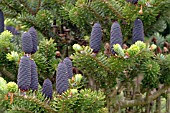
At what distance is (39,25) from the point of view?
5.11 ft

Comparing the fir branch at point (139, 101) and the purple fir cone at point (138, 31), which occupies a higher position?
the purple fir cone at point (138, 31)

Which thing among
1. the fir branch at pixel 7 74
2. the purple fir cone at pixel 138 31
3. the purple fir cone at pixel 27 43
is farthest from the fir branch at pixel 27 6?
the purple fir cone at pixel 138 31

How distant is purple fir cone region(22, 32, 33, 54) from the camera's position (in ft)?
3.96

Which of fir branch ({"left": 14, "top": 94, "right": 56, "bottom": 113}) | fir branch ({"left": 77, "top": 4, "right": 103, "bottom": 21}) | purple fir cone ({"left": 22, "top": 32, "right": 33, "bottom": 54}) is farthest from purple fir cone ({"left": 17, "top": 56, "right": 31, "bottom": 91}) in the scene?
fir branch ({"left": 77, "top": 4, "right": 103, "bottom": 21})

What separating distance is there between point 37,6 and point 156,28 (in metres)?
0.54

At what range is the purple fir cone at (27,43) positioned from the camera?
121cm

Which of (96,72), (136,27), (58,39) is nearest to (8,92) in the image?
(96,72)

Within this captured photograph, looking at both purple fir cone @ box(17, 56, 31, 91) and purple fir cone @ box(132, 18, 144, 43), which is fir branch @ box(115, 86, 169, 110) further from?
purple fir cone @ box(17, 56, 31, 91)

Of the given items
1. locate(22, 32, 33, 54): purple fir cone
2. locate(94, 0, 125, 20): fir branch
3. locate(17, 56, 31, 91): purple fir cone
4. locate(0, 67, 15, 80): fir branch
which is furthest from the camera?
locate(0, 67, 15, 80): fir branch

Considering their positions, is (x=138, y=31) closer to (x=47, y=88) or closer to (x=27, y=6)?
(x=47, y=88)

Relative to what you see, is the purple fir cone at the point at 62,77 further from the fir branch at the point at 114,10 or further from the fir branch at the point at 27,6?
the fir branch at the point at 27,6

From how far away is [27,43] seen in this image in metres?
1.22

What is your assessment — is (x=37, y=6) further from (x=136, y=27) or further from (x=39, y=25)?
(x=136, y=27)

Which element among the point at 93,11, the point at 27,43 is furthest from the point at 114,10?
the point at 27,43
